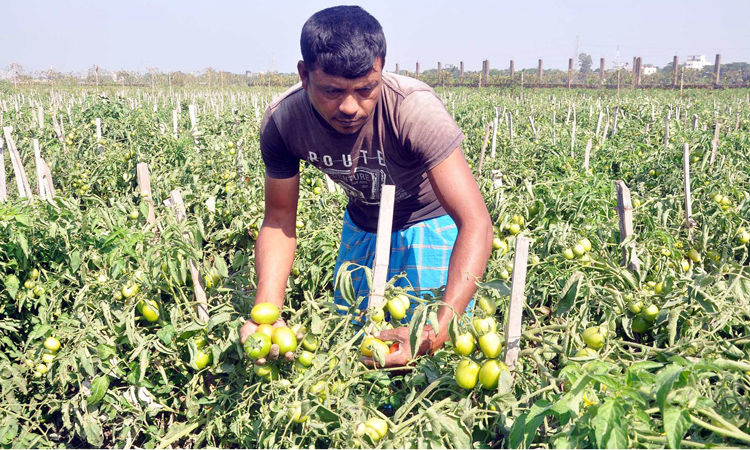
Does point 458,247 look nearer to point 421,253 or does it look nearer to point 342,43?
point 421,253

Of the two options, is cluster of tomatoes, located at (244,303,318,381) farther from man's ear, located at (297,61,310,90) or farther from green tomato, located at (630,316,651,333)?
green tomato, located at (630,316,651,333)

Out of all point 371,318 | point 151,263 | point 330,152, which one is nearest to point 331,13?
point 330,152

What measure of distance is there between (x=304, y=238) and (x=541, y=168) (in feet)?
8.86

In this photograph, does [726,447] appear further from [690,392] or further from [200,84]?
[200,84]

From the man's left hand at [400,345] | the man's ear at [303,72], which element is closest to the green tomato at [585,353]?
the man's left hand at [400,345]

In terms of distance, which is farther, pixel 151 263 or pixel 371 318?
pixel 151 263

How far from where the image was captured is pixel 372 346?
1391 mm

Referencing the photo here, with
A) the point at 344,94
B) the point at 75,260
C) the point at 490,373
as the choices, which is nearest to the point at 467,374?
the point at 490,373

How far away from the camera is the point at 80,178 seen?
17.4ft

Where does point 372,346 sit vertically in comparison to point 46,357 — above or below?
above

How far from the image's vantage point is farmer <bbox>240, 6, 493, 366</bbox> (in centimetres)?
160

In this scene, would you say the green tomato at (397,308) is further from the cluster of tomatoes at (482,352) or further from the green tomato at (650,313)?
the green tomato at (650,313)

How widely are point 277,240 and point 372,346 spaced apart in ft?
2.79

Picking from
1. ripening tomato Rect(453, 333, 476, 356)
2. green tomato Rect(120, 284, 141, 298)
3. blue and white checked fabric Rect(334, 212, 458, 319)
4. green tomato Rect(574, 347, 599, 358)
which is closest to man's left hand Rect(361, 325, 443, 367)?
ripening tomato Rect(453, 333, 476, 356)
